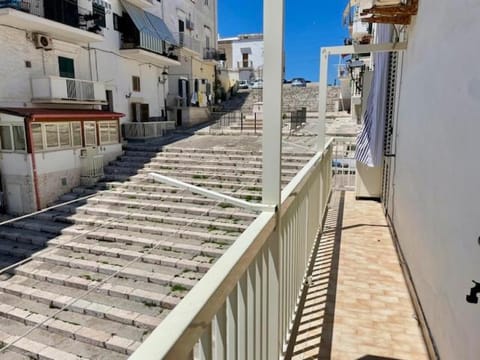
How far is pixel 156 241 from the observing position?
7.43 meters

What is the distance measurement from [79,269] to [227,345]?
696 centimetres

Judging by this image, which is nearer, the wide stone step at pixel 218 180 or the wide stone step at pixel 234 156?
the wide stone step at pixel 218 180

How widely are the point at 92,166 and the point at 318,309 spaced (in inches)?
373

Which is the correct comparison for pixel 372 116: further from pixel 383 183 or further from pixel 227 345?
pixel 227 345

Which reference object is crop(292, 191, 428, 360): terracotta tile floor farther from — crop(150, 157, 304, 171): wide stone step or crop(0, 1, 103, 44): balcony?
crop(0, 1, 103, 44): balcony

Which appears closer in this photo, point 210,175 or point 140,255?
point 140,255

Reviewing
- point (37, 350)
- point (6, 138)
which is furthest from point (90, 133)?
point (37, 350)

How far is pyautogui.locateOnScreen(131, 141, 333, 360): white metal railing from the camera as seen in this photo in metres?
0.60

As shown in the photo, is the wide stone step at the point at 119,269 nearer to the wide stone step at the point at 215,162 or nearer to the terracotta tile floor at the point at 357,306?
the terracotta tile floor at the point at 357,306

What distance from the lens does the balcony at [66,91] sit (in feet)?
28.1

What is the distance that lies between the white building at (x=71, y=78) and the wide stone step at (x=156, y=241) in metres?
1.91

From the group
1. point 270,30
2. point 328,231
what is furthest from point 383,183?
point 270,30

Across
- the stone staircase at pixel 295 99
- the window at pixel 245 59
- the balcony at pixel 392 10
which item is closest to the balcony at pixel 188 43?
the stone staircase at pixel 295 99

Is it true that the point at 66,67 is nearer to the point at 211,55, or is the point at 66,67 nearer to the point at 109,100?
the point at 109,100
